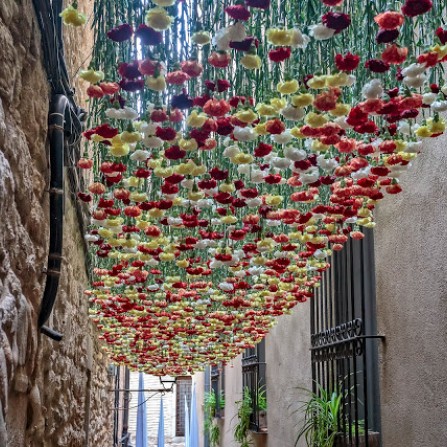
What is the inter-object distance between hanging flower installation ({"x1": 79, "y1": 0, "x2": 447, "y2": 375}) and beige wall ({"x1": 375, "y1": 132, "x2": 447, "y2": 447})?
389mm

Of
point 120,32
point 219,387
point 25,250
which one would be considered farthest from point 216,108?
point 219,387

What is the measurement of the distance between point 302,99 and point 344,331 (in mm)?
3631

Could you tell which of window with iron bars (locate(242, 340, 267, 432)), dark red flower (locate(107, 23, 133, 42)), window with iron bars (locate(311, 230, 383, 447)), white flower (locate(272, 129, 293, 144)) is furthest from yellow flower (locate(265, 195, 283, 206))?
A: window with iron bars (locate(242, 340, 267, 432))

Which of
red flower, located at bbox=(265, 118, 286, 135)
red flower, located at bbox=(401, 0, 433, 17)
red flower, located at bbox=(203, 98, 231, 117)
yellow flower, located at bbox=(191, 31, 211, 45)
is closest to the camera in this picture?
red flower, located at bbox=(401, 0, 433, 17)

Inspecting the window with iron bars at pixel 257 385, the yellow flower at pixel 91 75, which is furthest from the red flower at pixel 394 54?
the window with iron bars at pixel 257 385

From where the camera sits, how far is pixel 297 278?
18.4ft

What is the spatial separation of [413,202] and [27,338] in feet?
8.88

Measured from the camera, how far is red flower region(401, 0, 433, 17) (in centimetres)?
216

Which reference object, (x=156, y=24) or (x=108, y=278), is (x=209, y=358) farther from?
(x=156, y=24)

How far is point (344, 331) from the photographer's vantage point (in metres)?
5.73

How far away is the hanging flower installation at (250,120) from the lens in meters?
2.36

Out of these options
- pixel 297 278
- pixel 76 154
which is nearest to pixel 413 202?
pixel 297 278

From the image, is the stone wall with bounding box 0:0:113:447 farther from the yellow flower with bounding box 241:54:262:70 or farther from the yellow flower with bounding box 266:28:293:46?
the yellow flower with bounding box 266:28:293:46

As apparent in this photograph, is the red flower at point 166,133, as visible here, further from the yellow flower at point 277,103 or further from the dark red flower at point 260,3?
the dark red flower at point 260,3
